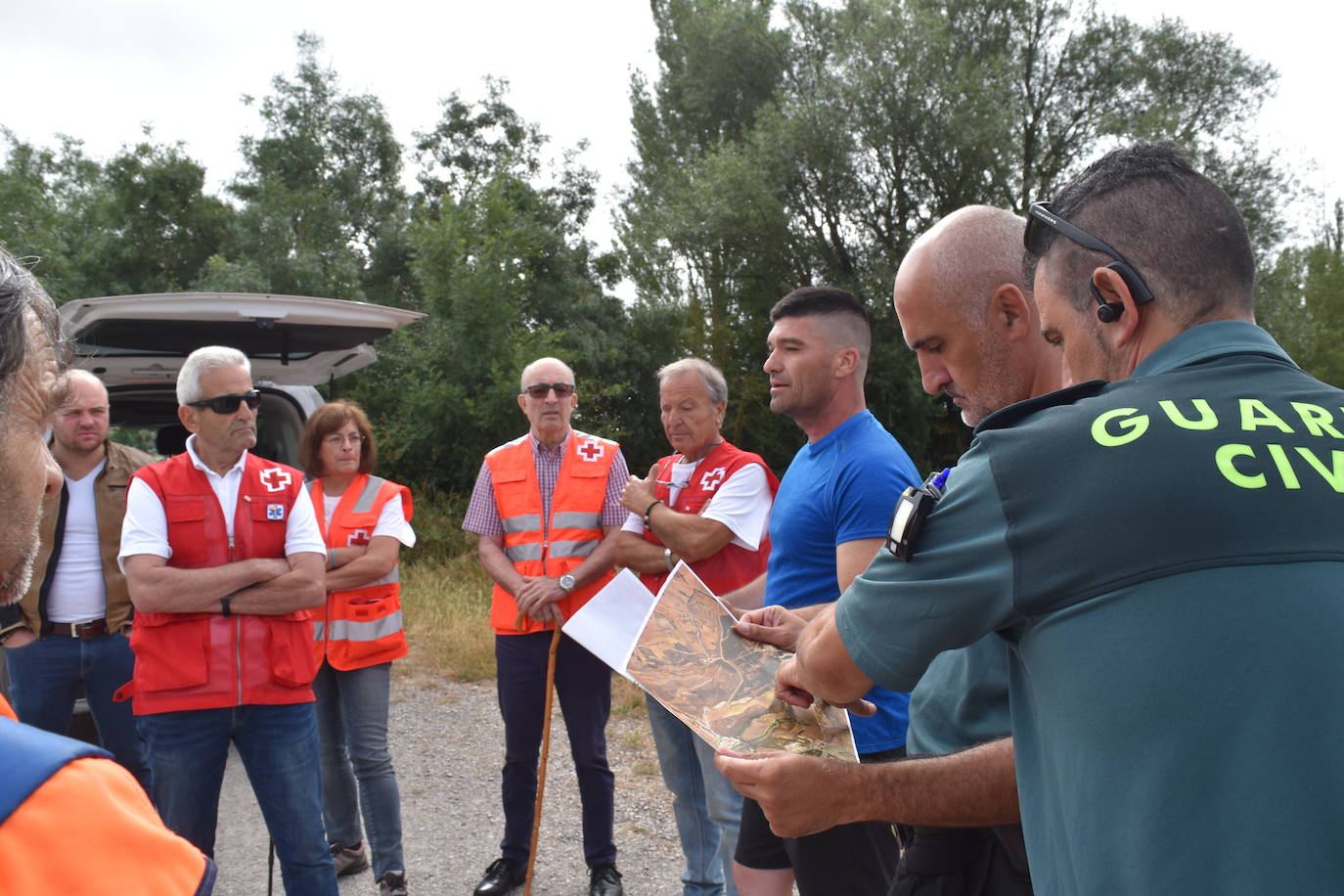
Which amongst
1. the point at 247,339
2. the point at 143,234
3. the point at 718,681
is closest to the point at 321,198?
the point at 143,234

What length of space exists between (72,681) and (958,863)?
3.80 metres

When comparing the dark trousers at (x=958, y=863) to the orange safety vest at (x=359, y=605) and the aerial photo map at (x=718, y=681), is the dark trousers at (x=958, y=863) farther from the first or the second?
the orange safety vest at (x=359, y=605)

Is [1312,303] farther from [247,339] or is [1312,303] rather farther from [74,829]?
[74,829]

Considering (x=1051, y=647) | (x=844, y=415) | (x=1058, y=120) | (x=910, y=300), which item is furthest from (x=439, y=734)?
(x=1058, y=120)

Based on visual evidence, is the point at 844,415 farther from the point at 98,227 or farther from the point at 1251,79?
the point at 98,227

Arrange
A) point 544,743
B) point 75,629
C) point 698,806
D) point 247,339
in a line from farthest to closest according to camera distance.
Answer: point 247,339 < point 544,743 < point 698,806 < point 75,629

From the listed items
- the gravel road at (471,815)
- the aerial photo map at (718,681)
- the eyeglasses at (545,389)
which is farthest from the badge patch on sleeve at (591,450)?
the aerial photo map at (718,681)

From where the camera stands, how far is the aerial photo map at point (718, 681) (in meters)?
1.87

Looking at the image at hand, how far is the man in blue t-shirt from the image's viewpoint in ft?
8.79

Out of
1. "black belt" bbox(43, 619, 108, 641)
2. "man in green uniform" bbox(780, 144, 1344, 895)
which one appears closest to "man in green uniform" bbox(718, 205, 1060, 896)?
"man in green uniform" bbox(780, 144, 1344, 895)

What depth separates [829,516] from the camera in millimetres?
2891

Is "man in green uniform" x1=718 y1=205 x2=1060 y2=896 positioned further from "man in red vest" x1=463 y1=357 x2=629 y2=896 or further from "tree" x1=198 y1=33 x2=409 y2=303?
"tree" x1=198 y1=33 x2=409 y2=303

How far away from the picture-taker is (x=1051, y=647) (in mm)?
1136

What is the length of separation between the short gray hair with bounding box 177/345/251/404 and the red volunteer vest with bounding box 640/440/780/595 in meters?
1.83
